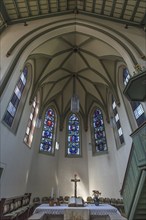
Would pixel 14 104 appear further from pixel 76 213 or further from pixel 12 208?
pixel 76 213

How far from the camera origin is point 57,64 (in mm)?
11953

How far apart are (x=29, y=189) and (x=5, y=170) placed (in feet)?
12.6

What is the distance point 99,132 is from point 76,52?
→ 6.97 m

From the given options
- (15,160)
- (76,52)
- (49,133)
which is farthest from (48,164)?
(76,52)

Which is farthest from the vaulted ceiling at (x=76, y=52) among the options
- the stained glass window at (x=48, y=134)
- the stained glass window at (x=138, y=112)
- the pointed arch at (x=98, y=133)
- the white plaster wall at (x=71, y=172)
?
the white plaster wall at (x=71, y=172)

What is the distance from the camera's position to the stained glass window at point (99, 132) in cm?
1244

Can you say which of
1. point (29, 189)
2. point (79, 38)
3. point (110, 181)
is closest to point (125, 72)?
point (79, 38)

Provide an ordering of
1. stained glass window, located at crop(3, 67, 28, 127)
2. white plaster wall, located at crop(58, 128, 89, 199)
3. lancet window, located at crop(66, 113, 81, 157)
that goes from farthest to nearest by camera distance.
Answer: lancet window, located at crop(66, 113, 81, 157) < white plaster wall, located at crop(58, 128, 89, 199) < stained glass window, located at crop(3, 67, 28, 127)

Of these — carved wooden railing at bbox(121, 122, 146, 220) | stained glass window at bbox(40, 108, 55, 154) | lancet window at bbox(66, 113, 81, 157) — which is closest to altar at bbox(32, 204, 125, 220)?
carved wooden railing at bbox(121, 122, 146, 220)

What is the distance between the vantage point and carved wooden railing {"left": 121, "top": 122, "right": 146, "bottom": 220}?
13.7ft

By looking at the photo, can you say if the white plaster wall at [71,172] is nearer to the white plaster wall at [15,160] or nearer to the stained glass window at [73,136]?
the stained glass window at [73,136]

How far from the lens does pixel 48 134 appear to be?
1298 cm

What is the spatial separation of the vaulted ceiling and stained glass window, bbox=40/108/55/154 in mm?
934

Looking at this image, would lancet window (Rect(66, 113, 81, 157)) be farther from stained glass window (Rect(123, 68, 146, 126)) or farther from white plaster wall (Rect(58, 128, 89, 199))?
stained glass window (Rect(123, 68, 146, 126))
